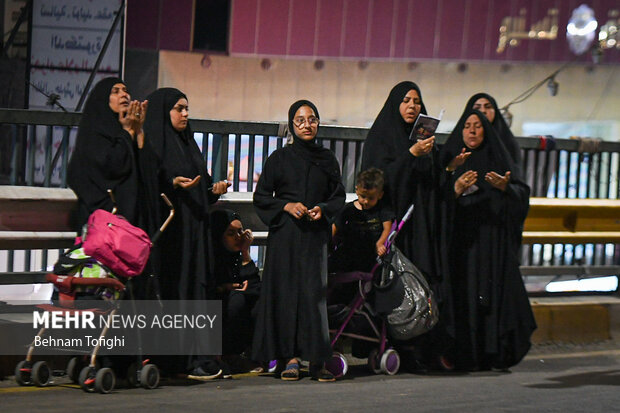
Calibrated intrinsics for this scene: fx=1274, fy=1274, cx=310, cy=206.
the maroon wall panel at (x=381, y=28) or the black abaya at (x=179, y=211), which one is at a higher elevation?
the maroon wall panel at (x=381, y=28)

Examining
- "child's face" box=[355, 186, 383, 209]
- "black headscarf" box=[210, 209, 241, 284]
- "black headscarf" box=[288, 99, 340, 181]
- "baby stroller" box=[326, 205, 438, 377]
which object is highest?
"black headscarf" box=[288, 99, 340, 181]

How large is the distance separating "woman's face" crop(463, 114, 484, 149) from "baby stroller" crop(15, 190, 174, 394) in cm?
295

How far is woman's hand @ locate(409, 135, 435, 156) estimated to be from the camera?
8789 mm

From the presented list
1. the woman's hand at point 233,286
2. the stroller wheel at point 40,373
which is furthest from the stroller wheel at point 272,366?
the stroller wheel at point 40,373

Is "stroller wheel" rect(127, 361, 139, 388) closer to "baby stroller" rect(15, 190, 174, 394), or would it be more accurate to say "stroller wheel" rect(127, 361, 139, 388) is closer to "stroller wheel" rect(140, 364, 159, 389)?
"stroller wheel" rect(140, 364, 159, 389)

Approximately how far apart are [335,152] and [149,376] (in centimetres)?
312

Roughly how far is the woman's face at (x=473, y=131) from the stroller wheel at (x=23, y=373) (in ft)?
12.1

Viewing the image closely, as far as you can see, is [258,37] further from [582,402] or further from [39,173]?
[582,402]

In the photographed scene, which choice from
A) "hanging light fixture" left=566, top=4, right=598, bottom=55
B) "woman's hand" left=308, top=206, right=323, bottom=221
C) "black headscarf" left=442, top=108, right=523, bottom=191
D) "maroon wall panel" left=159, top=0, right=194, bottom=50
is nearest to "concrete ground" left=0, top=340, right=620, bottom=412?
"woman's hand" left=308, top=206, right=323, bottom=221

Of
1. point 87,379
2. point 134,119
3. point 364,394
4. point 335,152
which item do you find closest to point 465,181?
point 335,152

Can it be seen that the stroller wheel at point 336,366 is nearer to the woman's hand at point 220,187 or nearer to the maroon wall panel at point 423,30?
the woman's hand at point 220,187

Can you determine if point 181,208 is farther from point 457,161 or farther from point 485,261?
point 485,261

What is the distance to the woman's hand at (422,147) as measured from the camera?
879 cm

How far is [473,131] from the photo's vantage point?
368 inches
